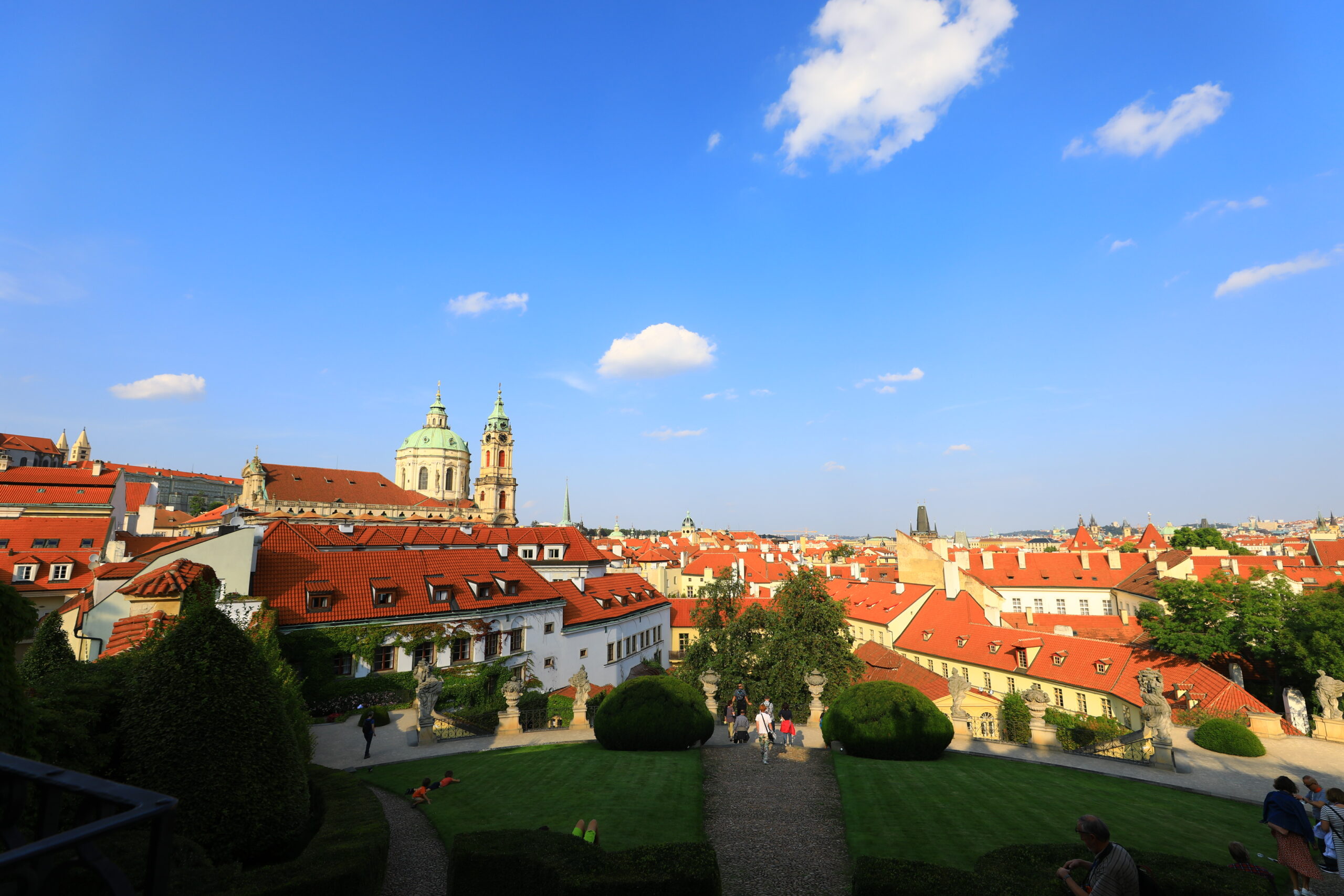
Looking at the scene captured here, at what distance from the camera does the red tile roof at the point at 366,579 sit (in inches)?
1287

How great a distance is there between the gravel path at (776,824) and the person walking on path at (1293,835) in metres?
6.49

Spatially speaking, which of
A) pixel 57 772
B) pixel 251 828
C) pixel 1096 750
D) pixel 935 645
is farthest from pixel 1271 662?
pixel 57 772

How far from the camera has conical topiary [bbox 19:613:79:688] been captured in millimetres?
12867

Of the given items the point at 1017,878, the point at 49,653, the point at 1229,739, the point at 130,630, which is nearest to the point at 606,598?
the point at 130,630

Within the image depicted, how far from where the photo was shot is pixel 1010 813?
47.6 ft

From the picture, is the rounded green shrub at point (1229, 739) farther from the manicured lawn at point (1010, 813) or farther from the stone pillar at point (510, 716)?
the stone pillar at point (510, 716)

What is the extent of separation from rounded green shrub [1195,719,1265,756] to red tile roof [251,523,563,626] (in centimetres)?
3283

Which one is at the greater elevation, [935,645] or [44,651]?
[44,651]

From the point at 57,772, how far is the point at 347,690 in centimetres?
3295

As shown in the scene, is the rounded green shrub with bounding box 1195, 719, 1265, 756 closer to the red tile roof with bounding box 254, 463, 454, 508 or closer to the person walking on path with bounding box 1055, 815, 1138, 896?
the person walking on path with bounding box 1055, 815, 1138, 896

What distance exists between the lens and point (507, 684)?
26.4m

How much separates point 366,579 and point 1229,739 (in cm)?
3940

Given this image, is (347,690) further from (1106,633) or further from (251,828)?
(1106,633)

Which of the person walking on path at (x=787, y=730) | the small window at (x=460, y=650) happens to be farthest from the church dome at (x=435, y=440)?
the person walking on path at (x=787, y=730)
